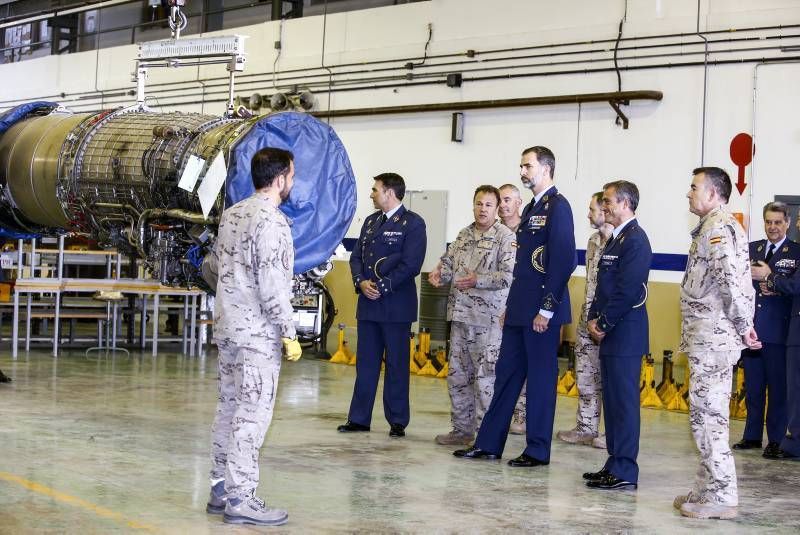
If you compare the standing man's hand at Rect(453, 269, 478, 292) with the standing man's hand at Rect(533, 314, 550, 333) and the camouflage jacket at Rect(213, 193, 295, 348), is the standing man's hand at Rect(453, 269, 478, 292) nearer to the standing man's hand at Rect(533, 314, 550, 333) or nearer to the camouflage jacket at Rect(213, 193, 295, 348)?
the standing man's hand at Rect(533, 314, 550, 333)

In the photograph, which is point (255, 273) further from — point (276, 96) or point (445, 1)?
point (276, 96)

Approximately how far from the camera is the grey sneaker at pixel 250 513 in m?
4.75

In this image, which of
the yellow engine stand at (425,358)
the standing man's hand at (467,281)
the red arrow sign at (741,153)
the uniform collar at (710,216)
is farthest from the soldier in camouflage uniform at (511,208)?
the red arrow sign at (741,153)

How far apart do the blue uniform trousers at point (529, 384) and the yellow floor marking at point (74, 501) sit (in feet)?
8.07

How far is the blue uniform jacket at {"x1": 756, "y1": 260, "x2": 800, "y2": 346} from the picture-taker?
7215mm

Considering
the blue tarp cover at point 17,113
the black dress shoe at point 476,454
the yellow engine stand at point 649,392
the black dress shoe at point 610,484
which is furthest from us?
the yellow engine stand at point 649,392

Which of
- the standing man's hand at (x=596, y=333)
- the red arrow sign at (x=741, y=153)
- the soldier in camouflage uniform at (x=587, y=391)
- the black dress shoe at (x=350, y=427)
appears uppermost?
the red arrow sign at (x=741, y=153)

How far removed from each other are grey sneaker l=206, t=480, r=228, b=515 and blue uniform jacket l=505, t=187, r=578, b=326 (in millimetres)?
2160

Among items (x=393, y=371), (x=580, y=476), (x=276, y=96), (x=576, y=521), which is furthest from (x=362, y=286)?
(x=276, y=96)

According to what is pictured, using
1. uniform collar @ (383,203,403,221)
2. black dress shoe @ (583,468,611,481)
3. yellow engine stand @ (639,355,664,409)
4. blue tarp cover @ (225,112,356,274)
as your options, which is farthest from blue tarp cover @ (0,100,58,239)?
yellow engine stand @ (639,355,664,409)

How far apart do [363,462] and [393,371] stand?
1.09 meters

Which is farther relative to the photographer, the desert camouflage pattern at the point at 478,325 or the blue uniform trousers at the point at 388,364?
the blue uniform trousers at the point at 388,364

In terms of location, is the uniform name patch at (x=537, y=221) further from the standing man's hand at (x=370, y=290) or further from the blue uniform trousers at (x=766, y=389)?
the blue uniform trousers at (x=766, y=389)

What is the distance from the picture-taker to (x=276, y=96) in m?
15.6
